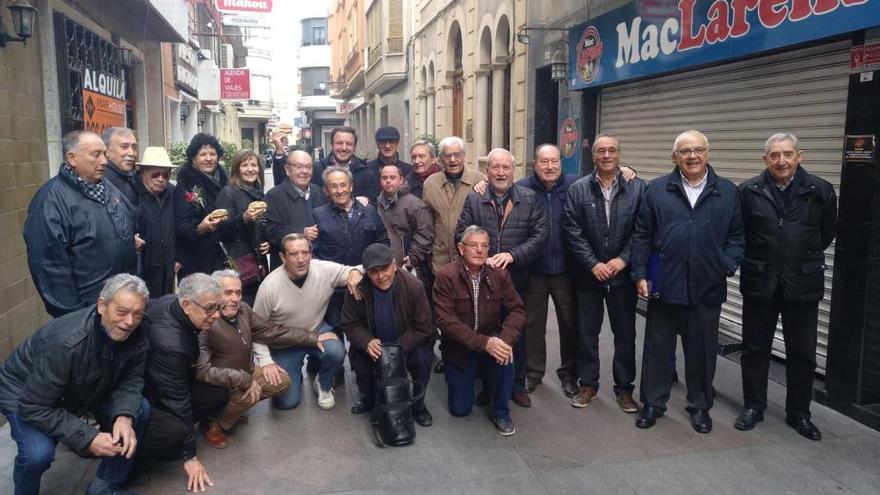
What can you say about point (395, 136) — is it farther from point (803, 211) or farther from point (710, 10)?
point (803, 211)

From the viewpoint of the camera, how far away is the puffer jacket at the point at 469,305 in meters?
4.82

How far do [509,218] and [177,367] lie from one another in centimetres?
245

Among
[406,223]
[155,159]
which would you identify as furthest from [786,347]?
[155,159]

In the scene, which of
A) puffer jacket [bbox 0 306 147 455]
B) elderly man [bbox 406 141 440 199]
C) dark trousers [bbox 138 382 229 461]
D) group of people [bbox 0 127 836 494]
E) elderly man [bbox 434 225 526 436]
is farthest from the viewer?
elderly man [bbox 406 141 440 199]

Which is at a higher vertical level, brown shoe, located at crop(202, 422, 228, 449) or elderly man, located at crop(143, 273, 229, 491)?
elderly man, located at crop(143, 273, 229, 491)

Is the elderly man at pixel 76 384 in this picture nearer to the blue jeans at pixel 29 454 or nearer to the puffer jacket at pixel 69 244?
the blue jeans at pixel 29 454

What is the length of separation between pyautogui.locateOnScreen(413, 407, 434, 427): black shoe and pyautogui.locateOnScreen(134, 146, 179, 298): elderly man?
7.15 ft

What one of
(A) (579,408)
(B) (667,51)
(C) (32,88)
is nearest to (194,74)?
(C) (32,88)

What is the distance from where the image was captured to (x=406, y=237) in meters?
5.86

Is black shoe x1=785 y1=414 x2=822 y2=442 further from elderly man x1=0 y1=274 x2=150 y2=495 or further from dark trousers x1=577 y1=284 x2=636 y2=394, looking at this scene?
elderly man x1=0 y1=274 x2=150 y2=495

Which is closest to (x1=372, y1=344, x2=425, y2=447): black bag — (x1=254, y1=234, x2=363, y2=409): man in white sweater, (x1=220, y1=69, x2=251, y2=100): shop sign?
(x1=254, y1=234, x2=363, y2=409): man in white sweater

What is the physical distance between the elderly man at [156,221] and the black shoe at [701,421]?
3.97m

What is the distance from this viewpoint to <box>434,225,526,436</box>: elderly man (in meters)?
4.72

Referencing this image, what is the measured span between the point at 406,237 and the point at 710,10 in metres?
3.43
